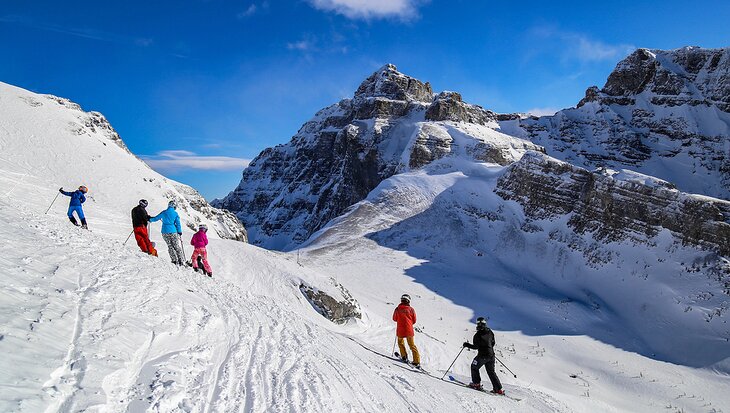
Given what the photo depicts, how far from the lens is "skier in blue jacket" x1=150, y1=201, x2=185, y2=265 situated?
14.1 meters

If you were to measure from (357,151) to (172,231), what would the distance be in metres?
68.5

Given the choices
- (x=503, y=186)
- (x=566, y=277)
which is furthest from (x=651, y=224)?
(x=503, y=186)

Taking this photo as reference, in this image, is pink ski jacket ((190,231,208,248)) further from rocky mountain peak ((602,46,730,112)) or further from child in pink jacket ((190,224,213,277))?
rocky mountain peak ((602,46,730,112))

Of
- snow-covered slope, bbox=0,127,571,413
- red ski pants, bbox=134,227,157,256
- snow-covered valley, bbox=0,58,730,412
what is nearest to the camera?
snow-covered slope, bbox=0,127,571,413

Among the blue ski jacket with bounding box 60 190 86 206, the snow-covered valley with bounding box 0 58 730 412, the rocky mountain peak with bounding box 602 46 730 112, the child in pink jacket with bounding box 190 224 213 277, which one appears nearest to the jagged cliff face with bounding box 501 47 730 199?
the rocky mountain peak with bounding box 602 46 730 112

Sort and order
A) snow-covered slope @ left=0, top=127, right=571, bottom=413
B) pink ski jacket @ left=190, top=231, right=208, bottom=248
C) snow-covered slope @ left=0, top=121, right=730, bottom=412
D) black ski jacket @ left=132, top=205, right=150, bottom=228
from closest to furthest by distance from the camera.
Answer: snow-covered slope @ left=0, top=127, right=571, bottom=413 < snow-covered slope @ left=0, top=121, right=730, bottom=412 < black ski jacket @ left=132, top=205, right=150, bottom=228 < pink ski jacket @ left=190, top=231, right=208, bottom=248

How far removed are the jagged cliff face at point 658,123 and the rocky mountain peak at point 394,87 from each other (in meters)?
22.0

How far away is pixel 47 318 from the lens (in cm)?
527

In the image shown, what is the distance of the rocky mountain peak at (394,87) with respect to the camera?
92188 millimetres

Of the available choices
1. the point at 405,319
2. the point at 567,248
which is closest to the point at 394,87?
the point at 567,248

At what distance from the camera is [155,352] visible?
19.0 feet

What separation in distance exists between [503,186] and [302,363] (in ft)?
144

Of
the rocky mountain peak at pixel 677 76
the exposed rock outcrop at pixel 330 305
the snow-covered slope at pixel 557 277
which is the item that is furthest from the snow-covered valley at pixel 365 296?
the rocky mountain peak at pixel 677 76

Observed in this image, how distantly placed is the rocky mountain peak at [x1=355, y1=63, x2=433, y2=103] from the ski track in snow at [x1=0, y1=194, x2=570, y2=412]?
283ft
